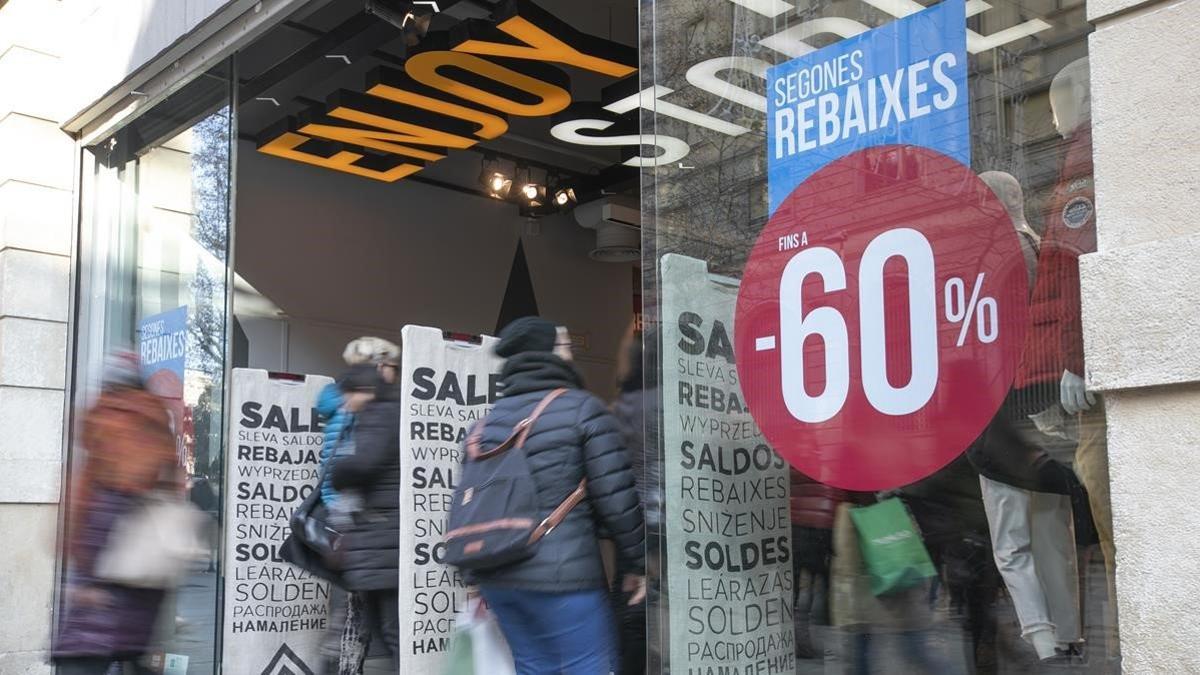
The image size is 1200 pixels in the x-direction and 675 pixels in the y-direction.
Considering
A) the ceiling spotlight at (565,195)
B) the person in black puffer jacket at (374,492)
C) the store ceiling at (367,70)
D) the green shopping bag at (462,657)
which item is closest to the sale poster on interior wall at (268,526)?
the person in black puffer jacket at (374,492)

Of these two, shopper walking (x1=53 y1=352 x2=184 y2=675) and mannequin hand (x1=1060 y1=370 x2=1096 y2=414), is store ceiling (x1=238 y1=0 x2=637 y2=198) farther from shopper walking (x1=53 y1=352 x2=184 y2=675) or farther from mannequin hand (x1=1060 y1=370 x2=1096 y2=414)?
mannequin hand (x1=1060 y1=370 x2=1096 y2=414)

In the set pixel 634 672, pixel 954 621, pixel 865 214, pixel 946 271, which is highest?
pixel 865 214

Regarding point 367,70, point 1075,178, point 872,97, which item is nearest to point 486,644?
point 872,97

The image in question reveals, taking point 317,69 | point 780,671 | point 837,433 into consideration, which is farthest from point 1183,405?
point 317,69

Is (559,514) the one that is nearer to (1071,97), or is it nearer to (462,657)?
(462,657)

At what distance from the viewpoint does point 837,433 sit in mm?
3145

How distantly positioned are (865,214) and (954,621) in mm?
1070

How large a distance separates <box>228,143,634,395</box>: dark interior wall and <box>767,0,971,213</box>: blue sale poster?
816cm

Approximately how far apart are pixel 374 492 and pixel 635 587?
5.39 feet

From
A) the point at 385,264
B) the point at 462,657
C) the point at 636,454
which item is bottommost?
the point at 462,657

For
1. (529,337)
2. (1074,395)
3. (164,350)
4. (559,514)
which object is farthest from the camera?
(164,350)

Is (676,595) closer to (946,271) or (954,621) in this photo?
(954,621)

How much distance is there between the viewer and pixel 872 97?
316 centimetres

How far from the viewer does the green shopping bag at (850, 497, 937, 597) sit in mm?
3027
